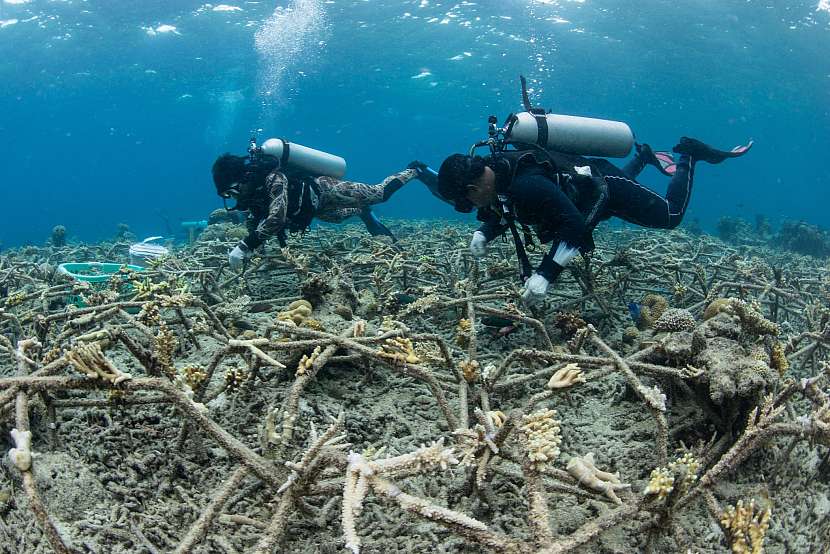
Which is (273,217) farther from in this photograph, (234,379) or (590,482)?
(590,482)

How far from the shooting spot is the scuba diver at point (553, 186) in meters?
4.55

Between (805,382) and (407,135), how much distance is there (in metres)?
90.2

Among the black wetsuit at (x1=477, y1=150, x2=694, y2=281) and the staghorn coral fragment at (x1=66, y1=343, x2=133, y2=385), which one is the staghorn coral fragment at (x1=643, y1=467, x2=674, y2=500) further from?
the black wetsuit at (x1=477, y1=150, x2=694, y2=281)

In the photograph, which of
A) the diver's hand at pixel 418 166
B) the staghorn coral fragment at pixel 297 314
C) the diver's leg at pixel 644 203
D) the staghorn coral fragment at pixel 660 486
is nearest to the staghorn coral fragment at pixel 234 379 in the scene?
the staghorn coral fragment at pixel 297 314

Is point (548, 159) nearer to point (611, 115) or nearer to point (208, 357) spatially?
point (208, 357)

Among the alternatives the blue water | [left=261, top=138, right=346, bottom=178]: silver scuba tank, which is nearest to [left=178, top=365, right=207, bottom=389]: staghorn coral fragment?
[left=261, top=138, right=346, bottom=178]: silver scuba tank

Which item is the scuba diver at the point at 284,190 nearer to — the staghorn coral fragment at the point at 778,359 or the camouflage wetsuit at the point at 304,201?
the camouflage wetsuit at the point at 304,201

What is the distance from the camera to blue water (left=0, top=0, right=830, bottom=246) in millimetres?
28953

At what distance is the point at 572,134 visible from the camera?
5789 mm

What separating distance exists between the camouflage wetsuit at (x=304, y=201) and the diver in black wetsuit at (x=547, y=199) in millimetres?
3180

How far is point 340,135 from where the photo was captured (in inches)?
3314

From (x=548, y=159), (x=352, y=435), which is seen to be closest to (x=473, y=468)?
(x=352, y=435)

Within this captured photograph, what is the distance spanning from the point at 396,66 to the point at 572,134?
39981 millimetres

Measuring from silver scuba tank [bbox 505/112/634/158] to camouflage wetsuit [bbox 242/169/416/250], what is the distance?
378 cm
